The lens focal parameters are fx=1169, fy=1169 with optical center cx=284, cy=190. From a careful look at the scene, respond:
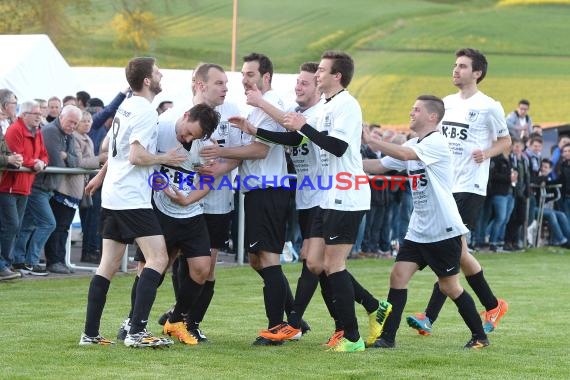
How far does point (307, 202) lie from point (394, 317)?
1.25 m

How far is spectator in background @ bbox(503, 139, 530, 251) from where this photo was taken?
21.8 metres

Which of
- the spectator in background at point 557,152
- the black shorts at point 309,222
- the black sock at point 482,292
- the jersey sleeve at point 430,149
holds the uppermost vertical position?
the jersey sleeve at point 430,149

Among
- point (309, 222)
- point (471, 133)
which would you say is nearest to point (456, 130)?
point (471, 133)

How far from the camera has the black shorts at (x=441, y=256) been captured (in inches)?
371

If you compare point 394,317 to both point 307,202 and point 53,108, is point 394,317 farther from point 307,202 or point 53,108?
point 53,108

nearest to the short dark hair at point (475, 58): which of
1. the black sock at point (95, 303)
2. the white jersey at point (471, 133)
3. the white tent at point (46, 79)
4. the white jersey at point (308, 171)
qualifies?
the white jersey at point (471, 133)

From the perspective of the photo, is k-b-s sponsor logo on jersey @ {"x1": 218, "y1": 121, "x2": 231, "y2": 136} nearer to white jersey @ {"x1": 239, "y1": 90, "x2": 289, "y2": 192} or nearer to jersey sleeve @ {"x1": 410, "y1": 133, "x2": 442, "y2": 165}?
white jersey @ {"x1": 239, "y1": 90, "x2": 289, "y2": 192}

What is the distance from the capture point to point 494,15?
55.9 metres

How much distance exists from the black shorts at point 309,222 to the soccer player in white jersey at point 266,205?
10.0 inches

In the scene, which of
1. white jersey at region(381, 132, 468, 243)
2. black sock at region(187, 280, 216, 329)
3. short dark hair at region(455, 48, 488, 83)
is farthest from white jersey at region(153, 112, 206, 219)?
short dark hair at region(455, 48, 488, 83)

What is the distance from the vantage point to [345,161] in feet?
29.8

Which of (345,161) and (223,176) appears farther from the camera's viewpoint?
(223,176)

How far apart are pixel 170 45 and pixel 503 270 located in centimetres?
3773

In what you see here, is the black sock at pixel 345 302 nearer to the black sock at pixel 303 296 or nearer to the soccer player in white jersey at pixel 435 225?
the soccer player in white jersey at pixel 435 225
